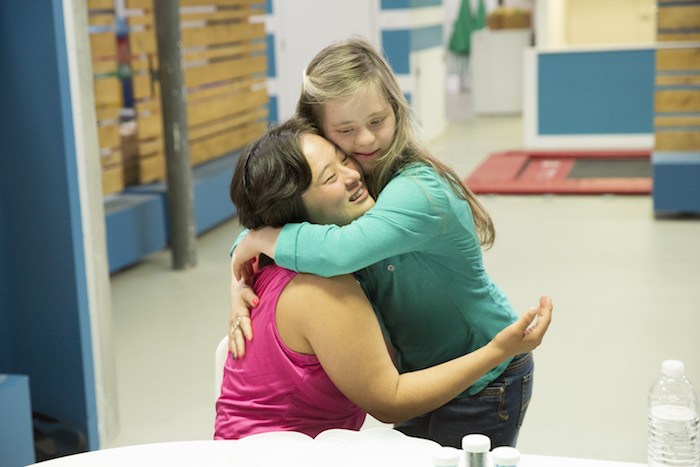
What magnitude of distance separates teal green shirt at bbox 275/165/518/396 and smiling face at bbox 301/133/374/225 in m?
0.06

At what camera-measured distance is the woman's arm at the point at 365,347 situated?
1748mm

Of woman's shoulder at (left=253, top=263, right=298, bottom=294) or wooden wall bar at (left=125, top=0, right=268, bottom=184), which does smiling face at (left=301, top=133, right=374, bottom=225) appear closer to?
woman's shoulder at (left=253, top=263, right=298, bottom=294)

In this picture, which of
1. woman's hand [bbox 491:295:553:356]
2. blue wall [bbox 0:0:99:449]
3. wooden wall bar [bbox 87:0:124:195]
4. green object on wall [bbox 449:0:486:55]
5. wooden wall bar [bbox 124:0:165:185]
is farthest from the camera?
green object on wall [bbox 449:0:486:55]

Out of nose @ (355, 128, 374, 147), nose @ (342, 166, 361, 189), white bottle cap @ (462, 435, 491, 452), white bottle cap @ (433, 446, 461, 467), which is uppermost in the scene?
nose @ (355, 128, 374, 147)

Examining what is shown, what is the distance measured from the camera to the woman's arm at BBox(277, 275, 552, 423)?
5.74 ft

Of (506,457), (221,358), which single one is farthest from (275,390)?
(506,457)

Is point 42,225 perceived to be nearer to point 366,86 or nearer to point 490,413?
point 366,86

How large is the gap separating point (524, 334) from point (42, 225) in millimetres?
2018

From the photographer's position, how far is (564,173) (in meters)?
8.67

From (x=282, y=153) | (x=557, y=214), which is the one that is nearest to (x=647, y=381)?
(x=282, y=153)

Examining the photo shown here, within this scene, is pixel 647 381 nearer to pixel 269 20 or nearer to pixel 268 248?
pixel 268 248

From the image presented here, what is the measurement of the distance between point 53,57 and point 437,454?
7.19ft

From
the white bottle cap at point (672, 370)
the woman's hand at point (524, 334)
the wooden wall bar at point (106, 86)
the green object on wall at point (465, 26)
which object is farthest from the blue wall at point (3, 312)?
the green object on wall at point (465, 26)

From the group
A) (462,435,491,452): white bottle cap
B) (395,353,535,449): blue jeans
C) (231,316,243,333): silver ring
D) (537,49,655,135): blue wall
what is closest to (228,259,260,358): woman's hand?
(231,316,243,333): silver ring
